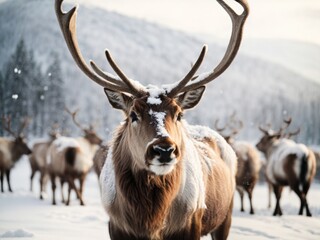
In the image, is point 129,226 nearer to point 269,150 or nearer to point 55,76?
point 269,150

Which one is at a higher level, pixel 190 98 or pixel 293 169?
pixel 190 98

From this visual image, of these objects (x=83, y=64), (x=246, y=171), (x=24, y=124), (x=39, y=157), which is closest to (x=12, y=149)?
(x=39, y=157)

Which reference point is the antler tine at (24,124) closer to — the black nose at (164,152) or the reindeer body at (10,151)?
the reindeer body at (10,151)

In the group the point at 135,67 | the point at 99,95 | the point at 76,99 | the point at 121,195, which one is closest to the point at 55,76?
the point at 121,195

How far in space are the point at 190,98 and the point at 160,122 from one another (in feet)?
1.79

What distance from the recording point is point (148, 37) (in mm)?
61812

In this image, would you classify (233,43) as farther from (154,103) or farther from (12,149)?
(12,149)

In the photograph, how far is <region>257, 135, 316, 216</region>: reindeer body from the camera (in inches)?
327

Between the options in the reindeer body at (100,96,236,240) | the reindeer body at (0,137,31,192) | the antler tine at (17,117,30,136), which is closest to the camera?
the reindeer body at (100,96,236,240)

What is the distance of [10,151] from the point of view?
1166cm

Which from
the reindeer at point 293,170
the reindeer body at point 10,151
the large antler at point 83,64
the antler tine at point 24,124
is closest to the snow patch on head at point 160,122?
the large antler at point 83,64

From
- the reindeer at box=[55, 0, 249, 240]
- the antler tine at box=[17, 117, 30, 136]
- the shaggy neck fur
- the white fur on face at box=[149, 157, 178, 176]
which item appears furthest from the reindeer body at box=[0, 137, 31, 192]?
the white fur on face at box=[149, 157, 178, 176]

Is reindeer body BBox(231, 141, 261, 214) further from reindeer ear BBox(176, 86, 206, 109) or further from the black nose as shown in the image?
the black nose

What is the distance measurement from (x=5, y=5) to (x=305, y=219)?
6.74 meters
